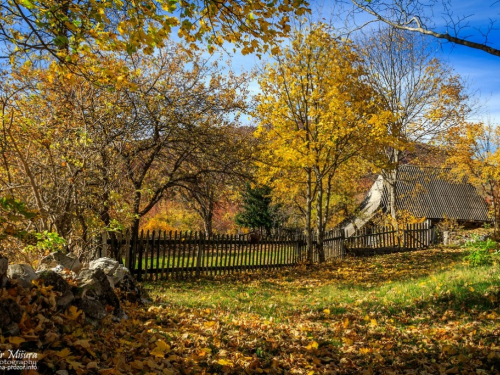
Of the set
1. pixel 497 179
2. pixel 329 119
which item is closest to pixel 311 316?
pixel 329 119

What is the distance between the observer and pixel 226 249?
12.9 m

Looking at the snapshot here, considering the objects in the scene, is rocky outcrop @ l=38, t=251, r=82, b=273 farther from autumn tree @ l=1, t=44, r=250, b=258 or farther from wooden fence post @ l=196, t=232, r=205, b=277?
wooden fence post @ l=196, t=232, r=205, b=277

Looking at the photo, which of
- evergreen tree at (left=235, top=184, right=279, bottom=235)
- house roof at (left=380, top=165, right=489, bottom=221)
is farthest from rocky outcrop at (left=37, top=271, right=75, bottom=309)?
house roof at (left=380, top=165, right=489, bottom=221)

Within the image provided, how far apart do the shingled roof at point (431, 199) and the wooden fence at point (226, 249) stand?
12207 mm

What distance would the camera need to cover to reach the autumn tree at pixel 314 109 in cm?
1257

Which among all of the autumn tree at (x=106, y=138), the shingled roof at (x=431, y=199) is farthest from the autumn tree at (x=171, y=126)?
the shingled roof at (x=431, y=199)

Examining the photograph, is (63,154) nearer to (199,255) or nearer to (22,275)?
(22,275)

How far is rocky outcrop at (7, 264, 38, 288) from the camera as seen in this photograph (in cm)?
435

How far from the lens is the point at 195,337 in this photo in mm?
4750

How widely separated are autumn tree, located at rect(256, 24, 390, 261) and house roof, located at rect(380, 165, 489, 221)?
1979cm

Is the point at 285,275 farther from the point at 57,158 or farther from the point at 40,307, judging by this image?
the point at 40,307

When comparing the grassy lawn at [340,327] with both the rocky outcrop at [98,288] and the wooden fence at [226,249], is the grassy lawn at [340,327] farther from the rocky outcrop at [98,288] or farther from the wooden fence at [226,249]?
the wooden fence at [226,249]

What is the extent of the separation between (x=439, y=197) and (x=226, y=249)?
2809 centimetres

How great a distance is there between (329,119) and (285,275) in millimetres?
5594
